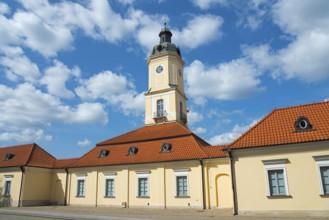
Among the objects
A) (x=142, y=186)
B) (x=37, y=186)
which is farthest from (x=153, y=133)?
(x=37, y=186)

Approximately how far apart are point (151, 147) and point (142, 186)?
3380 millimetres

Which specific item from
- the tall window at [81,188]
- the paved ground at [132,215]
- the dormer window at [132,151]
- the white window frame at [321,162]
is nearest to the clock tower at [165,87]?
the dormer window at [132,151]

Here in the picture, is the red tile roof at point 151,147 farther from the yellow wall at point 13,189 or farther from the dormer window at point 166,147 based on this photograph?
the yellow wall at point 13,189

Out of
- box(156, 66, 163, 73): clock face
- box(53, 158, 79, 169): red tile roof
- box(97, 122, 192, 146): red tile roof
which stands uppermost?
box(156, 66, 163, 73): clock face

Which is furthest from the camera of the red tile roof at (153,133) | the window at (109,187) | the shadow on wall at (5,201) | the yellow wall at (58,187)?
the yellow wall at (58,187)

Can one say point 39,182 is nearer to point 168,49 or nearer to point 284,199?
point 168,49

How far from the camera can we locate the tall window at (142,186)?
2381cm

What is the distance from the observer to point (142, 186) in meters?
24.0

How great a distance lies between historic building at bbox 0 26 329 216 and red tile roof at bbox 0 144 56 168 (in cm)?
12

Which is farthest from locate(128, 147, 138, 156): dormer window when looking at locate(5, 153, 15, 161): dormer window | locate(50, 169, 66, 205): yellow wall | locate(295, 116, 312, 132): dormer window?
locate(5, 153, 15, 161): dormer window

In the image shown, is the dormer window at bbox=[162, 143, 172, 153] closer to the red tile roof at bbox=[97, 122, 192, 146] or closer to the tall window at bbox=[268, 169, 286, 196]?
the red tile roof at bbox=[97, 122, 192, 146]

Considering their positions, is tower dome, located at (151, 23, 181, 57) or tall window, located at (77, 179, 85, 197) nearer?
tall window, located at (77, 179, 85, 197)

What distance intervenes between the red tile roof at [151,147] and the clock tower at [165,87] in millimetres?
2620

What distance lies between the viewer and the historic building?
16.4 m
